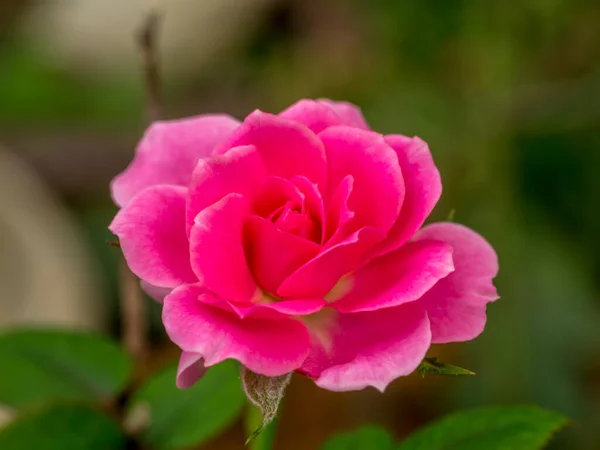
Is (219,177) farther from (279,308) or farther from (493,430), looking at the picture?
(493,430)

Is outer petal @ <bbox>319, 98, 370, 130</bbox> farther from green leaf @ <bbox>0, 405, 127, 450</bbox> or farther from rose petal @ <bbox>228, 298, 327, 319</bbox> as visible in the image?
green leaf @ <bbox>0, 405, 127, 450</bbox>

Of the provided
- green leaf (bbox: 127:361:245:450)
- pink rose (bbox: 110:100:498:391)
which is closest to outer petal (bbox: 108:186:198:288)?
pink rose (bbox: 110:100:498:391)

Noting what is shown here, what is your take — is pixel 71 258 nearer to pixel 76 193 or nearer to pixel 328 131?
pixel 76 193

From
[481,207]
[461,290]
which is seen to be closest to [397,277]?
[461,290]

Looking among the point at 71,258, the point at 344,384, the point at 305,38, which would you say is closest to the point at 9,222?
the point at 71,258

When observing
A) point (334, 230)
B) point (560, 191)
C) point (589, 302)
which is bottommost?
point (589, 302)
